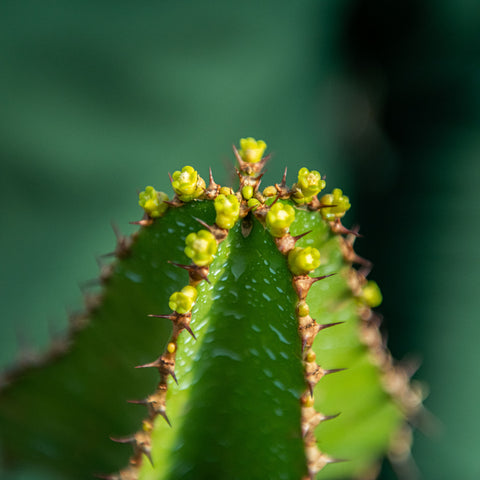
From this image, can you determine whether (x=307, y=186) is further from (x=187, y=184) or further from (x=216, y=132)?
(x=216, y=132)

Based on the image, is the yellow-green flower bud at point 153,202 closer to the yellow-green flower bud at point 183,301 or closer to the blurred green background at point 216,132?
the yellow-green flower bud at point 183,301

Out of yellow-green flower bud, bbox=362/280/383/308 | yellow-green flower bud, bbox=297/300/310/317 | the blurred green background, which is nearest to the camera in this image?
yellow-green flower bud, bbox=297/300/310/317

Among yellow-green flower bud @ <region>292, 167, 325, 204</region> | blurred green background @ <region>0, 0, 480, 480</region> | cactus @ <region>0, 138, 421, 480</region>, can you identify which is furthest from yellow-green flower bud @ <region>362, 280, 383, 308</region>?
blurred green background @ <region>0, 0, 480, 480</region>

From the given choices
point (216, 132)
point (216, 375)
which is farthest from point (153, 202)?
point (216, 132)

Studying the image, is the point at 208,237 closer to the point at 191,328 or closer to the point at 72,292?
the point at 191,328

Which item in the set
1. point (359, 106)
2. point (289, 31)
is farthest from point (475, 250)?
point (289, 31)

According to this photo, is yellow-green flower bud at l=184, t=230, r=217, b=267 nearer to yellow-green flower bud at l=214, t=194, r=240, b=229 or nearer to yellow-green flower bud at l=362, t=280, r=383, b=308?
yellow-green flower bud at l=214, t=194, r=240, b=229

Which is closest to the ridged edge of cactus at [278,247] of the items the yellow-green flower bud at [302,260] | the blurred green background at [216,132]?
the yellow-green flower bud at [302,260]
